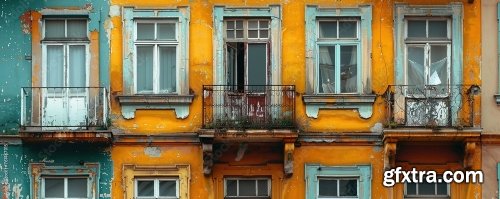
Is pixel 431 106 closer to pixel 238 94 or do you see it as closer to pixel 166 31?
pixel 238 94

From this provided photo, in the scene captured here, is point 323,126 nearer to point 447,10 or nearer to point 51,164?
point 447,10

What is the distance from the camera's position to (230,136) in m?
29.1

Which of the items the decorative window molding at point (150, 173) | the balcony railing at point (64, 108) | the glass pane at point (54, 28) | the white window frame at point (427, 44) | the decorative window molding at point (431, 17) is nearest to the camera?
the balcony railing at point (64, 108)

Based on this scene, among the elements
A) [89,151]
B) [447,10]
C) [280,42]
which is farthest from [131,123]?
[447,10]

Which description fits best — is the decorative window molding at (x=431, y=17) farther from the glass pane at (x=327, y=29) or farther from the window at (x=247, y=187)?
the window at (x=247, y=187)

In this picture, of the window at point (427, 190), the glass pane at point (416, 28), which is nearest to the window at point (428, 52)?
the glass pane at point (416, 28)

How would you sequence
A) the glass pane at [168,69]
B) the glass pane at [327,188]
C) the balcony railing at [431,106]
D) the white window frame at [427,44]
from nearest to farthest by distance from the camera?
1. the balcony railing at [431,106]
2. the glass pane at [327,188]
3. the white window frame at [427,44]
4. the glass pane at [168,69]

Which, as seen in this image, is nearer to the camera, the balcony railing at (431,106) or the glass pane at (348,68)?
the balcony railing at (431,106)

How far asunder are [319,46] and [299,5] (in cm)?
89

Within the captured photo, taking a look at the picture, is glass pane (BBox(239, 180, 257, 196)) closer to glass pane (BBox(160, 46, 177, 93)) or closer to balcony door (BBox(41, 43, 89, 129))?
glass pane (BBox(160, 46, 177, 93))

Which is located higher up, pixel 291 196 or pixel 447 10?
pixel 447 10

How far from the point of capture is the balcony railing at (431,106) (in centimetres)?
2941

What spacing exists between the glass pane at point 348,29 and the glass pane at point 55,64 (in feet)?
17.9

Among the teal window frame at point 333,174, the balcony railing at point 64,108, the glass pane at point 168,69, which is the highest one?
the glass pane at point 168,69
